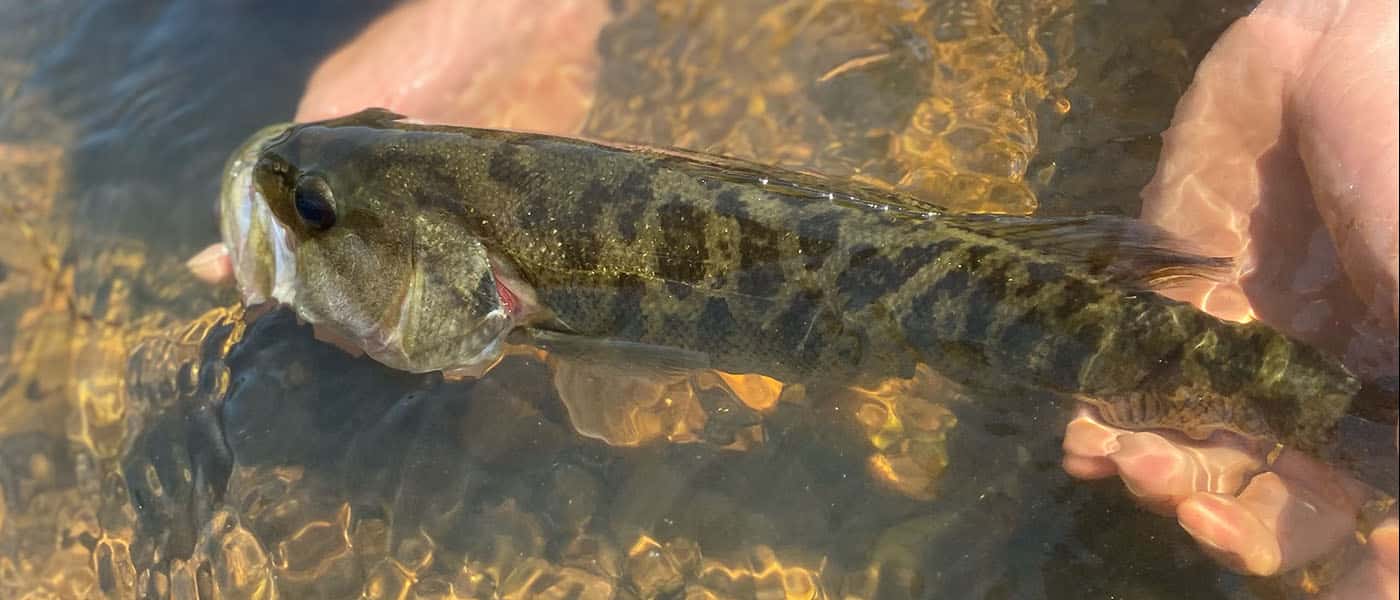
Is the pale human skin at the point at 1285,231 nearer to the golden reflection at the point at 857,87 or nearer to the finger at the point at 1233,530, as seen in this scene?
the finger at the point at 1233,530

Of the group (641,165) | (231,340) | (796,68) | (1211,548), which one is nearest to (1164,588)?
(1211,548)

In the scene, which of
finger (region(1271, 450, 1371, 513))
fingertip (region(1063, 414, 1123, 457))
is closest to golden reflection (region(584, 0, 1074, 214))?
fingertip (region(1063, 414, 1123, 457))

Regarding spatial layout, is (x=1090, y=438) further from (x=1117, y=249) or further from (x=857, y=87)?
(x=857, y=87)

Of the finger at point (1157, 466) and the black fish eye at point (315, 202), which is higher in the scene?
the black fish eye at point (315, 202)

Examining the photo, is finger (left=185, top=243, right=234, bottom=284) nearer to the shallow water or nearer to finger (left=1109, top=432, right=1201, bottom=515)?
the shallow water

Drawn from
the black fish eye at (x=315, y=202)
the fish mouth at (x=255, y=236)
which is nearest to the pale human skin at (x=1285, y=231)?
the black fish eye at (x=315, y=202)

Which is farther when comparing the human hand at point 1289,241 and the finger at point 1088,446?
the finger at point 1088,446
